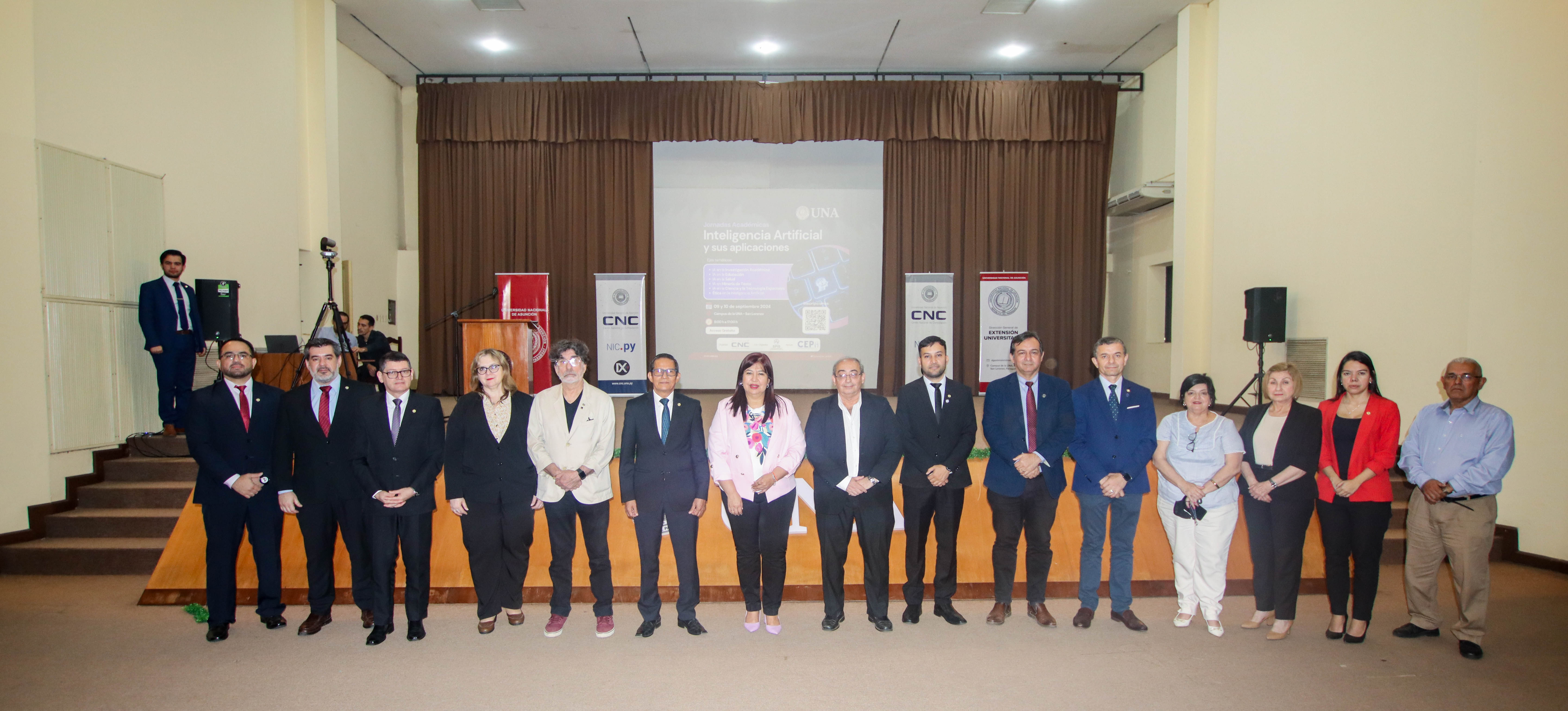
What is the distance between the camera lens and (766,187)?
9.88m

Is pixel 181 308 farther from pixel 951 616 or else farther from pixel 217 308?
pixel 951 616

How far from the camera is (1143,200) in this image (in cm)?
894

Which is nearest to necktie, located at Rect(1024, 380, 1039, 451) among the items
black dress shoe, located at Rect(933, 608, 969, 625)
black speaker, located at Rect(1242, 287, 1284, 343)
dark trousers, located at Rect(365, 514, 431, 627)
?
black dress shoe, located at Rect(933, 608, 969, 625)

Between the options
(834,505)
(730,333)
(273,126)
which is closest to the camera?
(834,505)

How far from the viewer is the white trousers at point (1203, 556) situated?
11.2 ft

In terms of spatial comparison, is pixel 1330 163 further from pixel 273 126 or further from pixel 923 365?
pixel 273 126

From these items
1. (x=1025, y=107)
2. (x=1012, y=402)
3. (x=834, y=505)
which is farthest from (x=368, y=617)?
(x=1025, y=107)

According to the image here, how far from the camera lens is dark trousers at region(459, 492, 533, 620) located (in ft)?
11.2

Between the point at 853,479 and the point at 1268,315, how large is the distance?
16.0ft

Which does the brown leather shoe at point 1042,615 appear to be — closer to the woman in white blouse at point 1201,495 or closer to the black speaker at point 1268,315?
the woman in white blouse at point 1201,495

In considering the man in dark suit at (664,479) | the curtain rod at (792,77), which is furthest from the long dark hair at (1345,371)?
the curtain rod at (792,77)

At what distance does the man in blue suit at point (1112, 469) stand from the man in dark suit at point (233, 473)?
3773 mm

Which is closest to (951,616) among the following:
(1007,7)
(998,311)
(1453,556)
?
(1453,556)

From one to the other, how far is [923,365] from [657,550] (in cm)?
153
